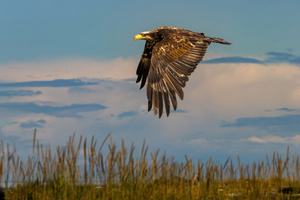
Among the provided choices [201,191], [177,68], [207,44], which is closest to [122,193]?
[201,191]

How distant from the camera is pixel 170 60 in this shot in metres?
7.98

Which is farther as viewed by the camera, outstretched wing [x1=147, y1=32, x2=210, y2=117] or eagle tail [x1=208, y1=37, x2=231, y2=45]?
eagle tail [x1=208, y1=37, x2=231, y2=45]

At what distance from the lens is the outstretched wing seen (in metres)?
7.34

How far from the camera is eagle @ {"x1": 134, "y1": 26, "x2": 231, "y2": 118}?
735 centimetres

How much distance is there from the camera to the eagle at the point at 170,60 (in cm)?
735

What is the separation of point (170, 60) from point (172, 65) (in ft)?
0.52

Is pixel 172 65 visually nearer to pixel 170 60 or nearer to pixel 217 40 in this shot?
pixel 170 60

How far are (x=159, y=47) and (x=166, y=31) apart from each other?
1155 mm

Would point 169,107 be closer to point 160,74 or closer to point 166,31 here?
point 160,74

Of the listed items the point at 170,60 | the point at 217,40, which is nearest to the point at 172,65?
the point at 170,60

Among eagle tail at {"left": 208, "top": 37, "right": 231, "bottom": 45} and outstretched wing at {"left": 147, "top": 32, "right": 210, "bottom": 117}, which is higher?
eagle tail at {"left": 208, "top": 37, "right": 231, "bottom": 45}

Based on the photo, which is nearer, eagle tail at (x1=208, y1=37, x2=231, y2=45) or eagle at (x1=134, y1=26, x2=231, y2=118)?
eagle at (x1=134, y1=26, x2=231, y2=118)

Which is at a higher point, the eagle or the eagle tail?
the eagle tail

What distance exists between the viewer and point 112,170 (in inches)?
202
